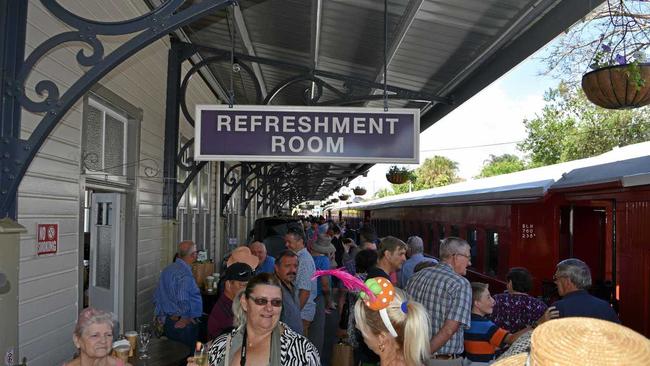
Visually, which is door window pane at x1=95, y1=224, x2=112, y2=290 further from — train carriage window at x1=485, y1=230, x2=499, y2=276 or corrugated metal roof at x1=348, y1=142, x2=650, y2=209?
train carriage window at x1=485, y1=230, x2=499, y2=276

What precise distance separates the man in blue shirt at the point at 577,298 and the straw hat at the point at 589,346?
120 inches

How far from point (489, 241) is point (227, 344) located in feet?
22.5

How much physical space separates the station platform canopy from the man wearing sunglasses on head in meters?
1.51

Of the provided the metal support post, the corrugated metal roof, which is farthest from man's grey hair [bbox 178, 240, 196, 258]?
the corrugated metal roof

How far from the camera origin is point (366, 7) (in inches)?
206

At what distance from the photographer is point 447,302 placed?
12.8 feet

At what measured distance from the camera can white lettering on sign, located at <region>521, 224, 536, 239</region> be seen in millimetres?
7656

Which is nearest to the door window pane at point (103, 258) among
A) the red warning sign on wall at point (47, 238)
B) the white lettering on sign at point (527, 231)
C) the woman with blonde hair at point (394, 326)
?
the red warning sign on wall at point (47, 238)

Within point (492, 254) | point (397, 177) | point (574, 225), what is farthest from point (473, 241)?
point (397, 177)

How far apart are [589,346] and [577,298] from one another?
328cm

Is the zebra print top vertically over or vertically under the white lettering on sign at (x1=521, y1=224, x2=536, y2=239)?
under

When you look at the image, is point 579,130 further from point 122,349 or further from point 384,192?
point 384,192

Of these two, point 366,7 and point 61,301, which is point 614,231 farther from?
point 61,301

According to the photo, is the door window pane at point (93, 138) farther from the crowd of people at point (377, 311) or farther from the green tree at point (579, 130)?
the green tree at point (579, 130)
